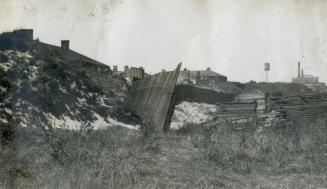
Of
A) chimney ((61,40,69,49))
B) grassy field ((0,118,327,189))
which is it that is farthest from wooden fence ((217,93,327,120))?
chimney ((61,40,69,49))

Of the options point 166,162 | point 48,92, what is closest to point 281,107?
point 48,92

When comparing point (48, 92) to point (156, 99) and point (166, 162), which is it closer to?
point (156, 99)

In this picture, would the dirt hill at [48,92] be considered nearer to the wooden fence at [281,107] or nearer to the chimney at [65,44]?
the wooden fence at [281,107]

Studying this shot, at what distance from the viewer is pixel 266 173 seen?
8.52 meters

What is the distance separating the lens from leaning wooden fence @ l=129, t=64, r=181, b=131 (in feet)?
48.9

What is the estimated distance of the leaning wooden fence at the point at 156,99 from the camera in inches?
586

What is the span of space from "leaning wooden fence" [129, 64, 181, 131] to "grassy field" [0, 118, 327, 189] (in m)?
2.28

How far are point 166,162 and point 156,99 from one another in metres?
7.76

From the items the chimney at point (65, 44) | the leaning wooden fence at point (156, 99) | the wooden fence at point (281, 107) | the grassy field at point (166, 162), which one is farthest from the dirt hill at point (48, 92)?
the chimney at point (65, 44)

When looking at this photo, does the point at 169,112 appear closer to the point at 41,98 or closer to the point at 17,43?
the point at 41,98

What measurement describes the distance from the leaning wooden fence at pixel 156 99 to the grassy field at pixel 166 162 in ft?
7.49

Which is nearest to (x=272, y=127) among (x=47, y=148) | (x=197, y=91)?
(x=47, y=148)

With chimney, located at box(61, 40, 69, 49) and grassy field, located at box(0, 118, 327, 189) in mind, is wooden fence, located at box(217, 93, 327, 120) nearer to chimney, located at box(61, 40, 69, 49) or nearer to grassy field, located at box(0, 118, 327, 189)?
grassy field, located at box(0, 118, 327, 189)

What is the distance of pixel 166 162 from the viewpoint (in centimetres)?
884
